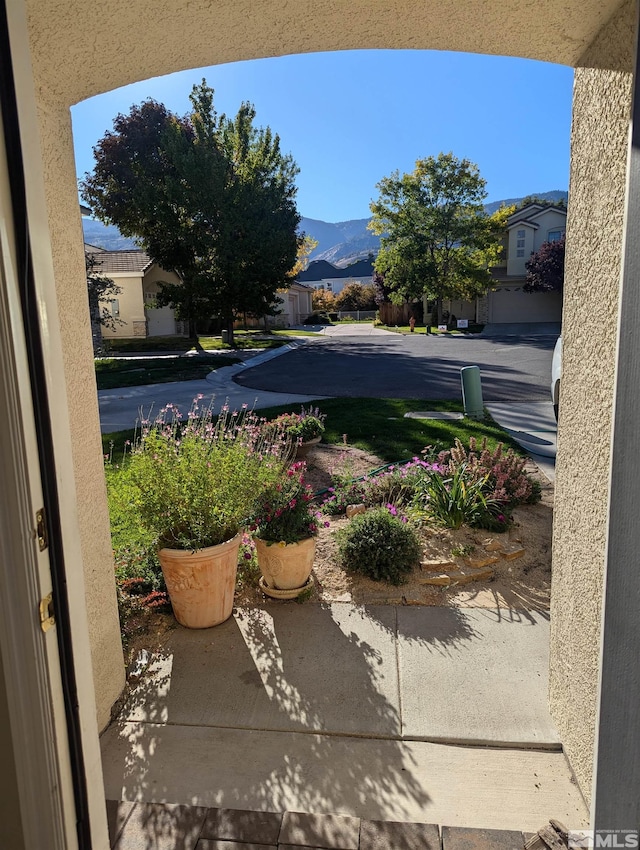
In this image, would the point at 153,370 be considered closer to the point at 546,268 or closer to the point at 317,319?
the point at 546,268

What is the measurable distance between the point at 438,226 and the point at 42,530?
99.8ft

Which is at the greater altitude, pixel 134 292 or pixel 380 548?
pixel 134 292

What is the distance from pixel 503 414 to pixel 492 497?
470 centimetres

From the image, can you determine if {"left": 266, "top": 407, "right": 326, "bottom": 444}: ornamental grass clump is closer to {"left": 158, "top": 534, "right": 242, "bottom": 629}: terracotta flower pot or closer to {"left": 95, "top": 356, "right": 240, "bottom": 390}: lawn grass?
{"left": 158, "top": 534, "right": 242, "bottom": 629}: terracotta flower pot

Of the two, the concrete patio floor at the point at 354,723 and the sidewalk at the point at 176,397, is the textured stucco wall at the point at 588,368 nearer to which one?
the concrete patio floor at the point at 354,723

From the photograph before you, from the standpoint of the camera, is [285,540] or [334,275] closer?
[285,540]

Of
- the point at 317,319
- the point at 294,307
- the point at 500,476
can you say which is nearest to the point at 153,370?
the point at 500,476

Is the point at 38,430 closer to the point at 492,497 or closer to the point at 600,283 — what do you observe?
the point at 600,283

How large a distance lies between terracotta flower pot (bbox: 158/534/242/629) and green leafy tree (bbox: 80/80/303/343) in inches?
730

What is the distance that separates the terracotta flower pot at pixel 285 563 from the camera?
10.4ft

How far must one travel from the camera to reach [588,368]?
188 centimetres

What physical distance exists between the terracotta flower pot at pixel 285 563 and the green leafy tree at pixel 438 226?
27.7m

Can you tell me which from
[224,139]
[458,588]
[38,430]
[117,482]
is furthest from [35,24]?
[224,139]

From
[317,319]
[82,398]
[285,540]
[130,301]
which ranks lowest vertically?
[285,540]
